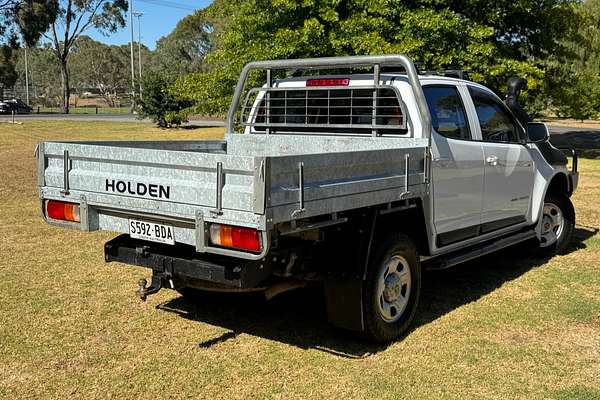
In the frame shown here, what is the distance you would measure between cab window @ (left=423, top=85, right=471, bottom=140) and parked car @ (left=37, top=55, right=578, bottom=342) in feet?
0.05

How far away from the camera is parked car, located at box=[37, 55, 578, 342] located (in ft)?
12.5

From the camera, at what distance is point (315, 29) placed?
15.3 meters

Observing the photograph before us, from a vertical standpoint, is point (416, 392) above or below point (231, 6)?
below

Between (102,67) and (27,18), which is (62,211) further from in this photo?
(102,67)

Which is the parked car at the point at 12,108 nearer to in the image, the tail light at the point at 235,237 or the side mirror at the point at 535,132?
the side mirror at the point at 535,132

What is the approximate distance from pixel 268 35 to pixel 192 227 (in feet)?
43.3

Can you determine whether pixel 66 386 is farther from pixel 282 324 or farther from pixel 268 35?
pixel 268 35

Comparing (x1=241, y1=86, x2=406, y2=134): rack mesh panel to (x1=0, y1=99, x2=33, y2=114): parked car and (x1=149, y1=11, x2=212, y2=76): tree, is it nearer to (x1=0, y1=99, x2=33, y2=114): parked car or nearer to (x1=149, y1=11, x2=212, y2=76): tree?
(x1=0, y1=99, x2=33, y2=114): parked car

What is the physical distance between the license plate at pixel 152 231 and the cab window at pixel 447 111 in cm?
239

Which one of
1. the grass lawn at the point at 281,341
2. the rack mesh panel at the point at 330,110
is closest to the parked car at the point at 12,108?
the rack mesh panel at the point at 330,110

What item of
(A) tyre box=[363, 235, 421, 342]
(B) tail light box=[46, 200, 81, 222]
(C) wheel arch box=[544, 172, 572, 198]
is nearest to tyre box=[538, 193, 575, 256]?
(C) wheel arch box=[544, 172, 572, 198]

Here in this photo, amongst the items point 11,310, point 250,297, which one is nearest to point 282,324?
point 250,297

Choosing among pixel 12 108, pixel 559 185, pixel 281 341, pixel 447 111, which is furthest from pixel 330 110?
pixel 12 108

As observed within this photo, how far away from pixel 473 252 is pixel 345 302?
179cm
